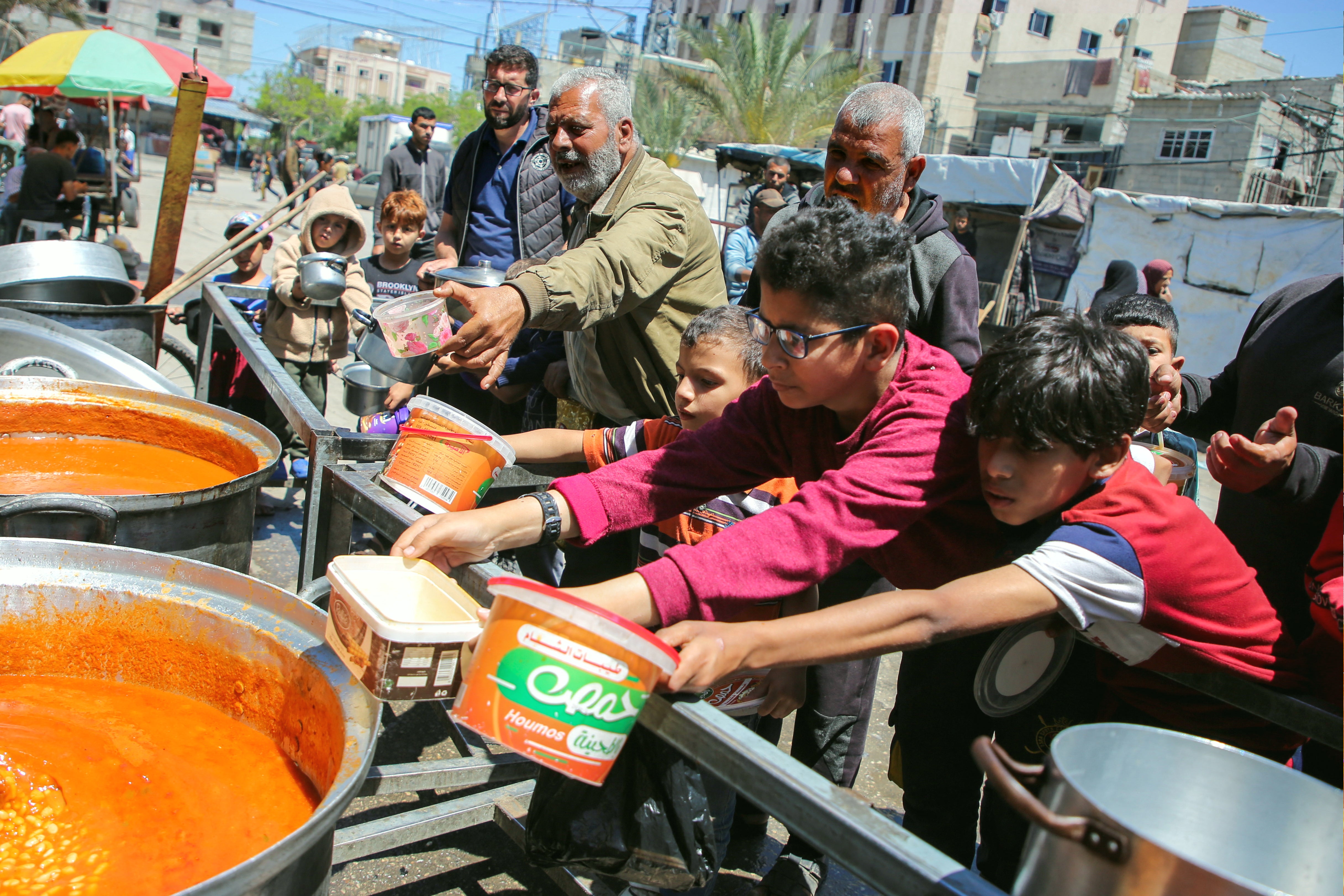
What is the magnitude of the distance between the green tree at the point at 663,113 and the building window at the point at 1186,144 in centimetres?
1661

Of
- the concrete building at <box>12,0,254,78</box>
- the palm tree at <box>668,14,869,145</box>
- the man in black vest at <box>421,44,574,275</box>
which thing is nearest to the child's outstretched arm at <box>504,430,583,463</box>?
the man in black vest at <box>421,44,574,275</box>

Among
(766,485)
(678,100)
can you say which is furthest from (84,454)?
(678,100)

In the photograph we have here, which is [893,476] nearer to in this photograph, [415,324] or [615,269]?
[615,269]

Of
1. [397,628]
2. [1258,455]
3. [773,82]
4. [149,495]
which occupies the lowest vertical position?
[149,495]

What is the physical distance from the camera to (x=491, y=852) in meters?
2.45

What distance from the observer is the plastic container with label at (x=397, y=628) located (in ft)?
3.76

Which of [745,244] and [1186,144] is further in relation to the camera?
[1186,144]

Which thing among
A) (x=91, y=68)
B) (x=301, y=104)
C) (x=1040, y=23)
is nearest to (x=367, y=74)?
(x=301, y=104)

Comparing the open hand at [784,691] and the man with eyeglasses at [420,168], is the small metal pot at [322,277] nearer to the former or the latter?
the open hand at [784,691]

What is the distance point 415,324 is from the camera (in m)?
2.26

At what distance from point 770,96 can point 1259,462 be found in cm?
3034

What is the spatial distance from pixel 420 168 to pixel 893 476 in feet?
24.5

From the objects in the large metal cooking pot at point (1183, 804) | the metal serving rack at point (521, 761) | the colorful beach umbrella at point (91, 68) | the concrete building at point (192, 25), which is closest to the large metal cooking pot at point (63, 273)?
the metal serving rack at point (521, 761)

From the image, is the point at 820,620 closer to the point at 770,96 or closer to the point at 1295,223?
the point at 1295,223
